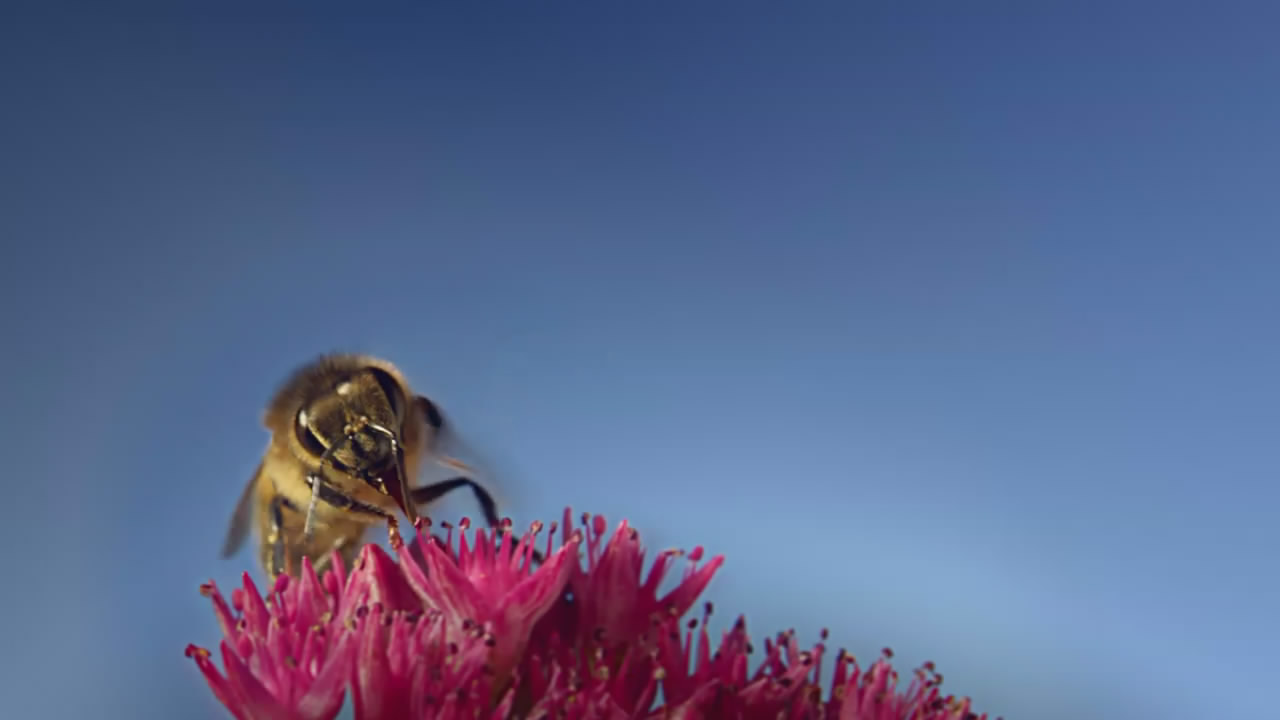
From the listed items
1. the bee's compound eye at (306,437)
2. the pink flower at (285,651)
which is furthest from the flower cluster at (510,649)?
the bee's compound eye at (306,437)

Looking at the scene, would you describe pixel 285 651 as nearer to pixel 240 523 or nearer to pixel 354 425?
pixel 354 425

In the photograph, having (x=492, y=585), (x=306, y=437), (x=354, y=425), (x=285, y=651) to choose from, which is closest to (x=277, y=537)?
(x=306, y=437)

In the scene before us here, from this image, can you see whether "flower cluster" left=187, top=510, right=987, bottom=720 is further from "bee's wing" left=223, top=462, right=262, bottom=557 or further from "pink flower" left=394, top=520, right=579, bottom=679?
"bee's wing" left=223, top=462, right=262, bottom=557

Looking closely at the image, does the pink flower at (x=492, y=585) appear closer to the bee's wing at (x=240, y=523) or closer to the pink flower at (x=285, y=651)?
the pink flower at (x=285, y=651)

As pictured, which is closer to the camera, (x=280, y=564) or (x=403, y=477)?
(x=403, y=477)

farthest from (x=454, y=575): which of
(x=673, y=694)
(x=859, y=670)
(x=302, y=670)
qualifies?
(x=859, y=670)

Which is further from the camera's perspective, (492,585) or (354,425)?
(354,425)

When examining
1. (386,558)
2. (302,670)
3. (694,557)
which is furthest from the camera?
(694,557)

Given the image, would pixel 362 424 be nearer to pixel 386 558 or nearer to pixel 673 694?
pixel 386 558
